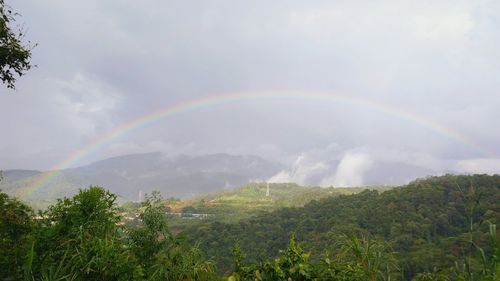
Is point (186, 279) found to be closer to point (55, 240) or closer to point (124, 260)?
point (124, 260)

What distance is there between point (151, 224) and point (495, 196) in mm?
75777

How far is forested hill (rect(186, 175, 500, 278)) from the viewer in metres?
58.2

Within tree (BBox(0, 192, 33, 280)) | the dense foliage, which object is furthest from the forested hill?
the dense foliage

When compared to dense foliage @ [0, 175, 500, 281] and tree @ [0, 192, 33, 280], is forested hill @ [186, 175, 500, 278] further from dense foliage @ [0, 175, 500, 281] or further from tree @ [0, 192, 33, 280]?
dense foliage @ [0, 175, 500, 281]

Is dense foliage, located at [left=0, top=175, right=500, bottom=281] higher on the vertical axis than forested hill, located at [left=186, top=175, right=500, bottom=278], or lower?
higher

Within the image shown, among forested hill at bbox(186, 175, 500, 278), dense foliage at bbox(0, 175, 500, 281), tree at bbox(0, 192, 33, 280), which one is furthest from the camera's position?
forested hill at bbox(186, 175, 500, 278)

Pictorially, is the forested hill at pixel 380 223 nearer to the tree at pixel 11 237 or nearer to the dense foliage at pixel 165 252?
the tree at pixel 11 237

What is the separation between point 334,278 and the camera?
180 inches

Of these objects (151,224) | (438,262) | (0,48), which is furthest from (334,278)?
(438,262)

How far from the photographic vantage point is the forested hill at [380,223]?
5816 cm

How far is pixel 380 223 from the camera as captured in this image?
75.6 m

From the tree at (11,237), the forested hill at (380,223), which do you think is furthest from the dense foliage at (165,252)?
the forested hill at (380,223)

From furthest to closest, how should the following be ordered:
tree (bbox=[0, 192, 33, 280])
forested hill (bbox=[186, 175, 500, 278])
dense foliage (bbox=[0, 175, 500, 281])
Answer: forested hill (bbox=[186, 175, 500, 278])
tree (bbox=[0, 192, 33, 280])
dense foliage (bbox=[0, 175, 500, 281])

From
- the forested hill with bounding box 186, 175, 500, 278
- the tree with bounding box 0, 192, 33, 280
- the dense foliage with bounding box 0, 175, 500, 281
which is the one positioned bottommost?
the forested hill with bounding box 186, 175, 500, 278
